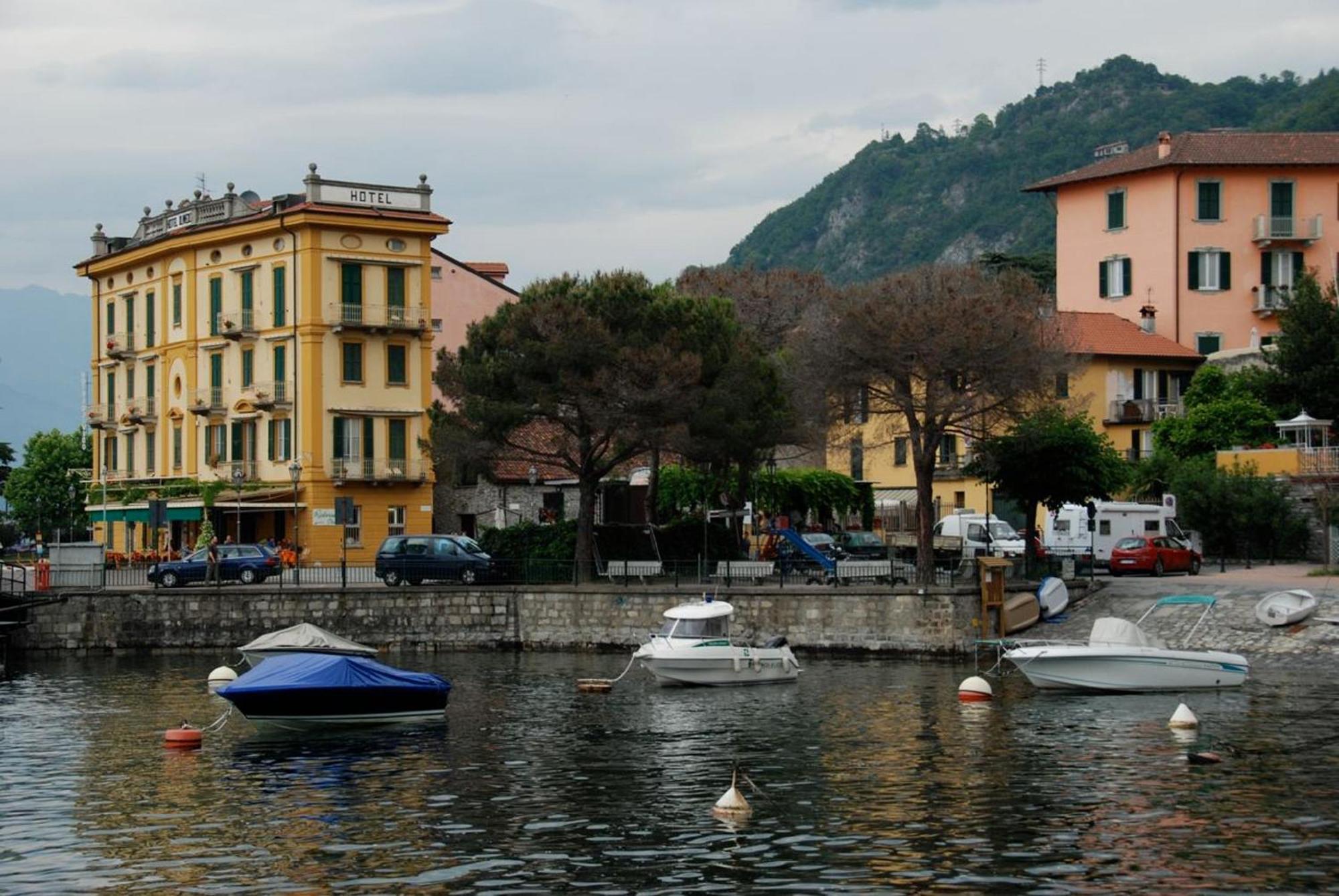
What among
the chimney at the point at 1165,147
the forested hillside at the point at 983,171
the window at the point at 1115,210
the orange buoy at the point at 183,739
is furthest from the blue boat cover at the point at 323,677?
the forested hillside at the point at 983,171

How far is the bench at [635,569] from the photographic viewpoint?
2133 inches

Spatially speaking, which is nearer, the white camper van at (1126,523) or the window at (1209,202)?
the white camper van at (1126,523)

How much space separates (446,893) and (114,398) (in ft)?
214

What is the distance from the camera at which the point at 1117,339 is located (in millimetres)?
74750

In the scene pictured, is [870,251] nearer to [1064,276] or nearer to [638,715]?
[1064,276]

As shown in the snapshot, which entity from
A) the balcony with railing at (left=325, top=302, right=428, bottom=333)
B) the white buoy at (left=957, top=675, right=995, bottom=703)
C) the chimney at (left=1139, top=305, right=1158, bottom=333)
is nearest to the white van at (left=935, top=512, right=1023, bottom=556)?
the chimney at (left=1139, top=305, right=1158, bottom=333)

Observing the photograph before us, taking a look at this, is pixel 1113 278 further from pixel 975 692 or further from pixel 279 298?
pixel 975 692

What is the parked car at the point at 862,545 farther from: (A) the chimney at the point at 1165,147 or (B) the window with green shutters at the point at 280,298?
(A) the chimney at the point at 1165,147

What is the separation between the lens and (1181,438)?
6750 cm

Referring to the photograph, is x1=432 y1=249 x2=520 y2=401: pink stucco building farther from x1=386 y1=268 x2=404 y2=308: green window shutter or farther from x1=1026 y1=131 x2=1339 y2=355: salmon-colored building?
x1=1026 y1=131 x2=1339 y2=355: salmon-colored building

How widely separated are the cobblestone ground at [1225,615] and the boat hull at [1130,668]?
15.1 ft

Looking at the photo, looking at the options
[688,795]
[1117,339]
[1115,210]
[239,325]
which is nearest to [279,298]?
[239,325]

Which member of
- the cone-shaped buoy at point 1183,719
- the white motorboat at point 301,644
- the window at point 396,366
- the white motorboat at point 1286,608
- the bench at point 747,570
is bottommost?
the cone-shaped buoy at point 1183,719

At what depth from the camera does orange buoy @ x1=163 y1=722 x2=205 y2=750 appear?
33031mm
